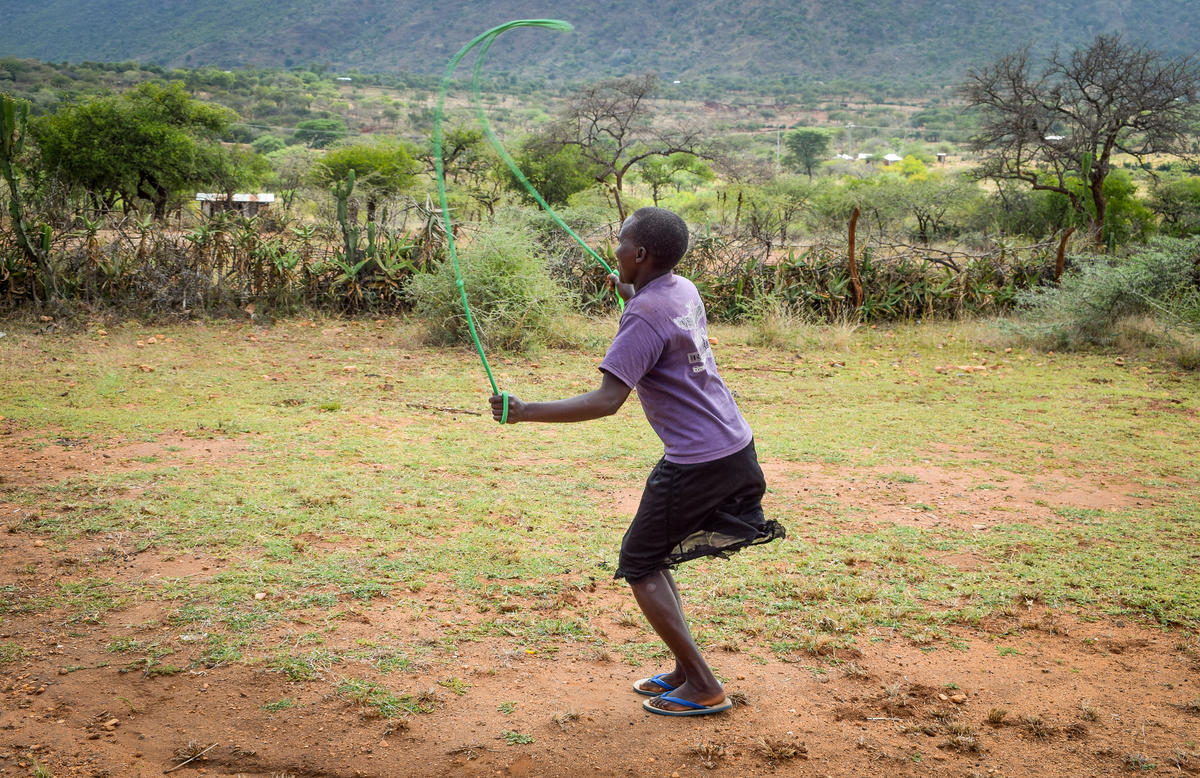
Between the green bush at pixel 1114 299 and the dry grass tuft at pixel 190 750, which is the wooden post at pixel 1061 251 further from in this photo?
the dry grass tuft at pixel 190 750

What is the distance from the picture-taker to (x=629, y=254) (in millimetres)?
3049

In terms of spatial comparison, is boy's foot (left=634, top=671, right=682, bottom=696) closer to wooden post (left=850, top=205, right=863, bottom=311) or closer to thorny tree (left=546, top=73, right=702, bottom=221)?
wooden post (left=850, top=205, right=863, bottom=311)

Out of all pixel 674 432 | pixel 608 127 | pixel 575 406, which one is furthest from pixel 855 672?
pixel 608 127

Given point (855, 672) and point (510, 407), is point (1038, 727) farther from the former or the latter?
point (510, 407)

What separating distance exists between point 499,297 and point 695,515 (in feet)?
26.4

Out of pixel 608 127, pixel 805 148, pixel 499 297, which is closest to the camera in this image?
pixel 499 297

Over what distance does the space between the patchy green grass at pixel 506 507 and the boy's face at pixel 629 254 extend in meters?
1.58

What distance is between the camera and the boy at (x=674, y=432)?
2.93 m

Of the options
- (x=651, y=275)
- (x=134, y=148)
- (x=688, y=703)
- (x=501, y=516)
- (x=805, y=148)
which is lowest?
(x=501, y=516)

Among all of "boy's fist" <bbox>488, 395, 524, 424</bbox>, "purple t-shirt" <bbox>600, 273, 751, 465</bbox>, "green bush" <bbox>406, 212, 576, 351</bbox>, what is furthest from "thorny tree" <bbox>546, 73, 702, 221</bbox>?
"boy's fist" <bbox>488, 395, 524, 424</bbox>

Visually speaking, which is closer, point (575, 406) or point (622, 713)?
point (575, 406)

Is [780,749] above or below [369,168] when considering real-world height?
below

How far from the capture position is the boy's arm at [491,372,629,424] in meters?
2.81

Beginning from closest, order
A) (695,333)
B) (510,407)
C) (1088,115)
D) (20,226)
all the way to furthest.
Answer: (510,407), (695,333), (20,226), (1088,115)
